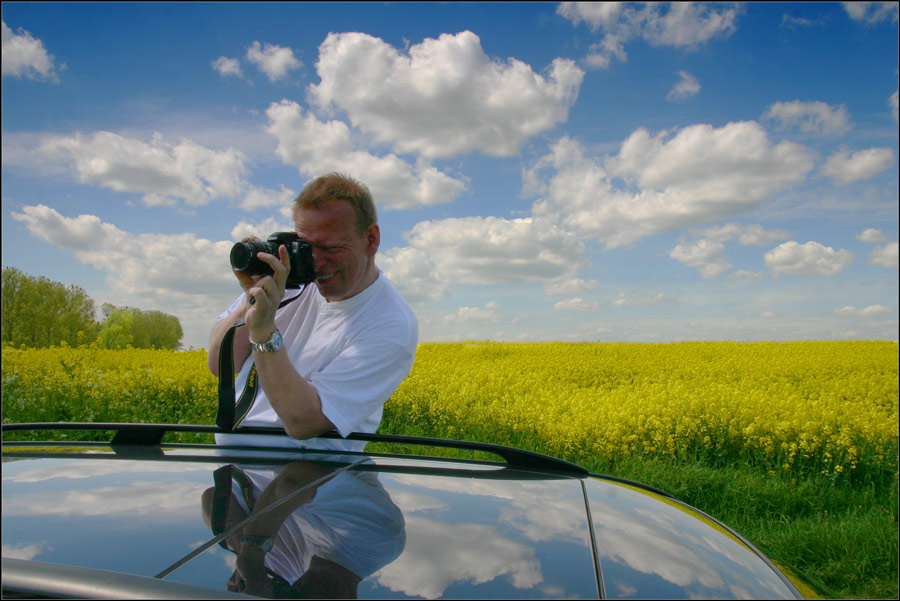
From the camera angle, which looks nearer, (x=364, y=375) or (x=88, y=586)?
(x=88, y=586)

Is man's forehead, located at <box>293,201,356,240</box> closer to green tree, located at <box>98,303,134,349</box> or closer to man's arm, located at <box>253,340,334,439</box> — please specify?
man's arm, located at <box>253,340,334,439</box>

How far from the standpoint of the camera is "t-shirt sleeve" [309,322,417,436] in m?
2.12

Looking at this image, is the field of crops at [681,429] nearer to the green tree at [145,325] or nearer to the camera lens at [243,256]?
the camera lens at [243,256]

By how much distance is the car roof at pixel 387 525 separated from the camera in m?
0.95

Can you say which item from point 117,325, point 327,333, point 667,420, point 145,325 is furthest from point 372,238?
point 145,325

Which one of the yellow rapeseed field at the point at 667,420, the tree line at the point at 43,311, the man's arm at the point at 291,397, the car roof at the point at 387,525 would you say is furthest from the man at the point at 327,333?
the tree line at the point at 43,311

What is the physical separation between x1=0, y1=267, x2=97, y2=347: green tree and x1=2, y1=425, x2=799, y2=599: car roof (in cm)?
1889

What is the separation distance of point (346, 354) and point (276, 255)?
440mm

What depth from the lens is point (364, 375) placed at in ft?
7.38

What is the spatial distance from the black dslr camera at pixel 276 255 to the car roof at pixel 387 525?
0.72m

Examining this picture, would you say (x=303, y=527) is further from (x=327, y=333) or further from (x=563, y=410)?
(x=563, y=410)

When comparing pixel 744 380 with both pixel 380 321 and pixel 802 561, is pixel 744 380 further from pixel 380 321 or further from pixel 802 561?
pixel 380 321

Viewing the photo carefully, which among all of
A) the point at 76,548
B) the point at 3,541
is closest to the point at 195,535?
the point at 76,548

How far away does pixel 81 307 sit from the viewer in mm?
19250
